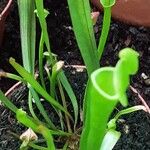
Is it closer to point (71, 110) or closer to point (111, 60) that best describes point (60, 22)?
point (111, 60)

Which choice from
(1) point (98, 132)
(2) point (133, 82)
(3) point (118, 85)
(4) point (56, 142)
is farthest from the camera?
(2) point (133, 82)

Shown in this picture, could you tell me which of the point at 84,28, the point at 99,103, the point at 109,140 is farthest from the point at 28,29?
the point at 99,103

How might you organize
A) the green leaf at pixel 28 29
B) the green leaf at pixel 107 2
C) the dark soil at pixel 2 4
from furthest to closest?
1. the dark soil at pixel 2 4
2. the green leaf at pixel 28 29
3. the green leaf at pixel 107 2

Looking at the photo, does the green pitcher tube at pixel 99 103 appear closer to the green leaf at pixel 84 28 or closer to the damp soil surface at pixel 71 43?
the green leaf at pixel 84 28

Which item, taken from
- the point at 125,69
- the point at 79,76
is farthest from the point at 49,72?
the point at 125,69

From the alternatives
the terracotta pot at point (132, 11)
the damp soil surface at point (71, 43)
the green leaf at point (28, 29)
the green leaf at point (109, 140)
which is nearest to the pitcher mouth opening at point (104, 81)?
the green leaf at point (109, 140)

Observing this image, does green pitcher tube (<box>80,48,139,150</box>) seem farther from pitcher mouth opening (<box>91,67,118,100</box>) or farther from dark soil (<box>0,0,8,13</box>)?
dark soil (<box>0,0,8,13</box>)

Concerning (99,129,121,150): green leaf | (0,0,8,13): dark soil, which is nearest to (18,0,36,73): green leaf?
(99,129,121,150): green leaf

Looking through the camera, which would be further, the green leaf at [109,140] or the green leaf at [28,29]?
the green leaf at [28,29]
